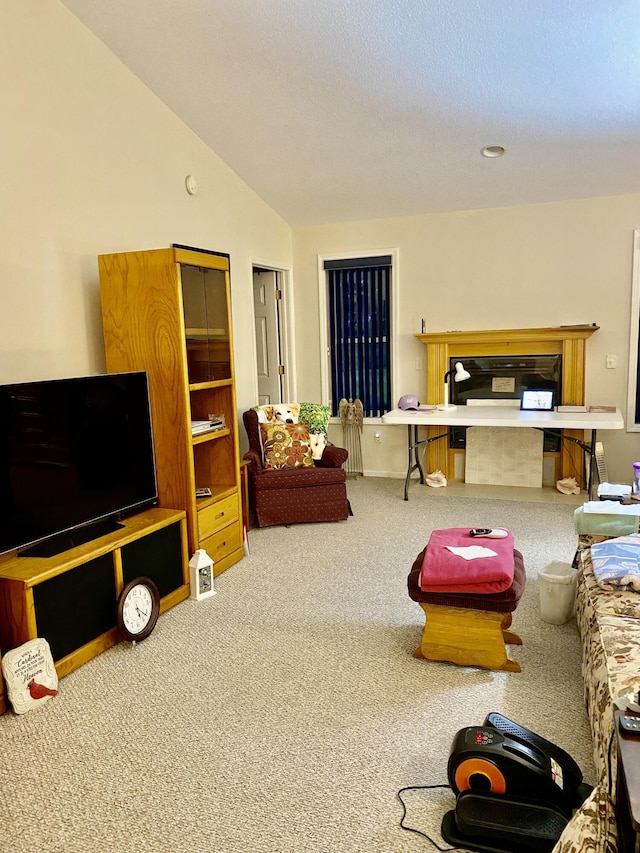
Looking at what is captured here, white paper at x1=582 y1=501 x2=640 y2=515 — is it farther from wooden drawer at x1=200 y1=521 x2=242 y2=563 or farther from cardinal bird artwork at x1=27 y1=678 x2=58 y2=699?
cardinal bird artwork at x1=27 y1=678 x2=58 y2=699

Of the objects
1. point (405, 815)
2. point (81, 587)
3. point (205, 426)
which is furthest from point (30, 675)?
point (205, 426)

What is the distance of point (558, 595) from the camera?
2.94 m

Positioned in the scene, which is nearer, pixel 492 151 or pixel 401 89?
pixel 401 89

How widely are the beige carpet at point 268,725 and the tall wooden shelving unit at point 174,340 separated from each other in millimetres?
567

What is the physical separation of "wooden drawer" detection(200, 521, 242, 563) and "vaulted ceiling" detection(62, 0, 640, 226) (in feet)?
9.06

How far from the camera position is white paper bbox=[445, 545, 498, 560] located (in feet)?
8.70

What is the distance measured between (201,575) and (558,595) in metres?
1.82

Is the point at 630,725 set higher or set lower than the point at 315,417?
lower

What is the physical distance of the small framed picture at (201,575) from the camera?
3.38 m

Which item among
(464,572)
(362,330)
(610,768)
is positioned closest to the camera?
(610,768)

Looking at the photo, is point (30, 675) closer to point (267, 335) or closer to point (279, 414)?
point (279, 414)

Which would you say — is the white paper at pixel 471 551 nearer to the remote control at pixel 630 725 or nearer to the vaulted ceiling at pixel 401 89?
the remote control at pixel 630 725

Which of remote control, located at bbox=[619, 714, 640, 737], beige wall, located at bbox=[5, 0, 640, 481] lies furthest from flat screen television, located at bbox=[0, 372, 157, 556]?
remote control, located at bbox=[619, 714, 640, 737]

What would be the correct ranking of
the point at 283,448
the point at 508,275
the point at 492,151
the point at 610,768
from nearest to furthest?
the point at 610,768 → the point at 492,151 → the point at 283,448 → the point at 508,275
